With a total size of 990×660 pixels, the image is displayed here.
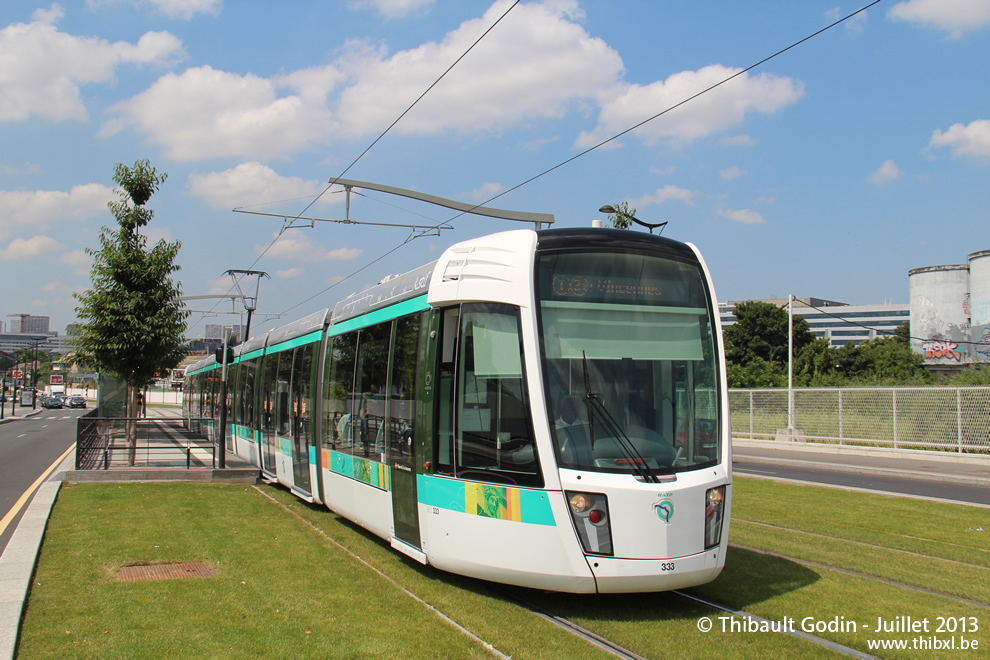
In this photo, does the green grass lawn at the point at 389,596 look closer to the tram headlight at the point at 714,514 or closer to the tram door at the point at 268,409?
the tram headlight at the point at 714,514

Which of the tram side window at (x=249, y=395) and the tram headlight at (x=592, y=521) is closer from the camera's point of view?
the tram headlight at (x=592, y=521)

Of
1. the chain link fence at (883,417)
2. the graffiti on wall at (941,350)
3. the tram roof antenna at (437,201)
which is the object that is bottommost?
the chain link fence at (883,417)

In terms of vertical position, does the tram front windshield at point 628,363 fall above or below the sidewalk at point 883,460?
above

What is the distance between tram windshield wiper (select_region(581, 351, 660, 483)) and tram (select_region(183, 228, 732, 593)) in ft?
0.04

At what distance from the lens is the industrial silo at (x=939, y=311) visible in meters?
75.9

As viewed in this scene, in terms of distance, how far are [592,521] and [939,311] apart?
279 ft

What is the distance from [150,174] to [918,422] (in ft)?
78.2

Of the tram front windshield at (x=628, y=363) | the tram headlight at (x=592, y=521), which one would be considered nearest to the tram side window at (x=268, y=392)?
the tram front windshield at (x=628, y=363)

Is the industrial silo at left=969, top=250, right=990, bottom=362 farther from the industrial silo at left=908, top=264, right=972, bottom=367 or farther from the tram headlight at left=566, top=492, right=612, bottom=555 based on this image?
A: the tram headlight at left=566, top=492, right=612, bottom=555

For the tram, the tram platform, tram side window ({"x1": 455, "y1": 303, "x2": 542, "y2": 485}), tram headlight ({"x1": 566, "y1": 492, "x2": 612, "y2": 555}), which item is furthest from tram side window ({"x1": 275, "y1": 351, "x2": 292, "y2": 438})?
tram headlight ({"x1": 566, "y1": 492, "x2": 612, "y2": 555})

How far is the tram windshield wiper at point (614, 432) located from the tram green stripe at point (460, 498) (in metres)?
0.63

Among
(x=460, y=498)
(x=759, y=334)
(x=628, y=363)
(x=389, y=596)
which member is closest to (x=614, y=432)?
(x=628, y=363)

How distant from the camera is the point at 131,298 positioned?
1980cm

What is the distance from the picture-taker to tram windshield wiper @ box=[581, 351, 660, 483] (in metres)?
6.50
